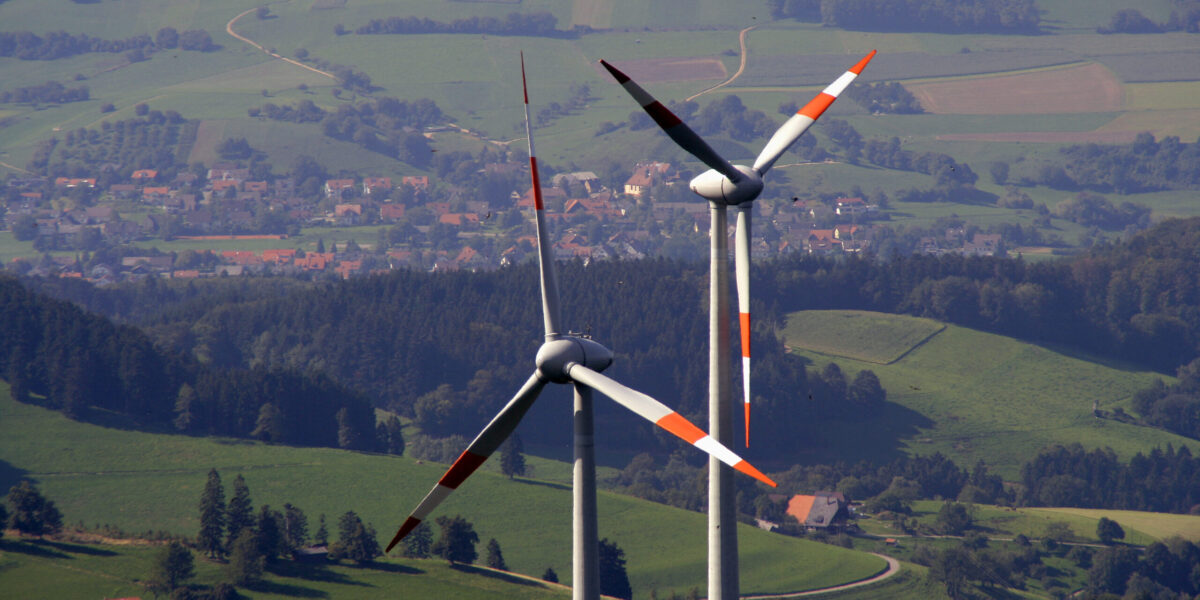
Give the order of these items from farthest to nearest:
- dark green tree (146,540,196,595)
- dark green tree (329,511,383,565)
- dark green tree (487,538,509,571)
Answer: dark green tree (487,538,509,571), dark green tree (329,511,383,565), dark green tree (146,540,196,595)

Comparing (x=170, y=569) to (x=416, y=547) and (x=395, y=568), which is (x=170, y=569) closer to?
(x=395, y=568)

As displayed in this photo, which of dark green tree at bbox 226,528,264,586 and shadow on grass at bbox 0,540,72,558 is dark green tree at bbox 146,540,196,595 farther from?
shadow on grass at bbox 0,540,72,558

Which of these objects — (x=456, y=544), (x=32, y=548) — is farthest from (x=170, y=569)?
(x=456, y=544)

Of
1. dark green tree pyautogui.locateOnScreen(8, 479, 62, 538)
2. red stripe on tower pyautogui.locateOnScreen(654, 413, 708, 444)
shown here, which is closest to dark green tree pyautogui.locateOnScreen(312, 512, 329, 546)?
dark green tree pyautogui.locateOnScreen(8, 479, 62, 538)

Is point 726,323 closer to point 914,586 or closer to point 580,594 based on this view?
point 580,594


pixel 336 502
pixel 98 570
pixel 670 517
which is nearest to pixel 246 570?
pixel 98 570

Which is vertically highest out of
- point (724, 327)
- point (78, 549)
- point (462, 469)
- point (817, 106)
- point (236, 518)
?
point (817, 106)
